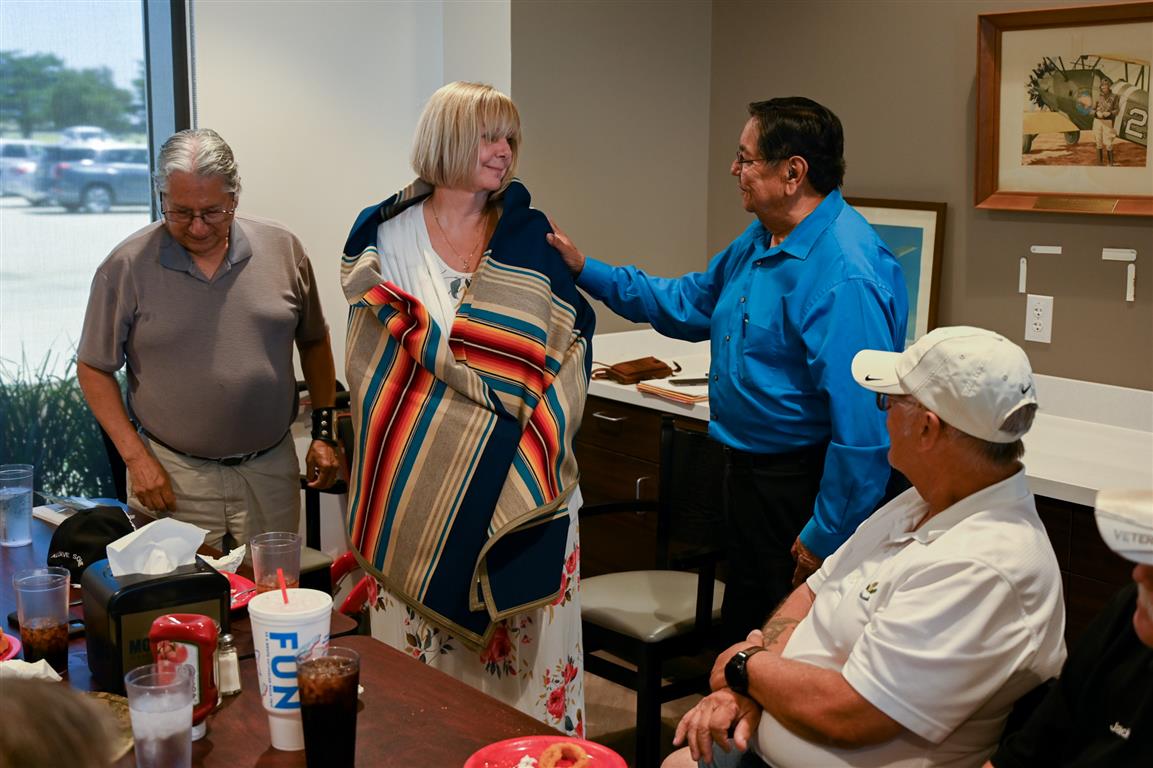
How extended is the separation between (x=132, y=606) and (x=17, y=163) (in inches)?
89.5

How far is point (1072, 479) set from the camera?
8.89 feet

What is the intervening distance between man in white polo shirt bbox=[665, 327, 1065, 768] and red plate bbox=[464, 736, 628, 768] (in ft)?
1.33

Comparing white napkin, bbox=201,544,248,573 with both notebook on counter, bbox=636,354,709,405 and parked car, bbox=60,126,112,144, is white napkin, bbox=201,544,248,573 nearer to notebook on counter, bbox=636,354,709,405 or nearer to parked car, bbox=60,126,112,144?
notebook on counter, bbox=636,354,709,405

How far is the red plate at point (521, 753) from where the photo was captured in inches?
60.6

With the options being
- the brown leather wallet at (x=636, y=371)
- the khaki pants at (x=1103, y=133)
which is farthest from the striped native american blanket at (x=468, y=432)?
the khaki pants at (x=1103, y=133)

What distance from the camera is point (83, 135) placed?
11.9ft

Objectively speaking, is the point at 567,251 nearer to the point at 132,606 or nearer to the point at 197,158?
the point at 197,158

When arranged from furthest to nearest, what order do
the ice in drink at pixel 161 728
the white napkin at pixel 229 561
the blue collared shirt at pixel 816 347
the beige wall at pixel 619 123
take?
the beige wall at pixel 619 123 → the blue collared shirt at pixel 816 347 → the white napkin at pixel 229 561 → the ice in drink at pixel 161 728

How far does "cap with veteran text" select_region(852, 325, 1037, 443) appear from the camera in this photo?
176 centimetres

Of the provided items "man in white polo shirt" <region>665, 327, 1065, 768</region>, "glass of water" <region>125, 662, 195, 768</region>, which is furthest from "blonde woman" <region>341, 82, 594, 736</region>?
"glass of water" <region>125, 662, 195, 768</region>

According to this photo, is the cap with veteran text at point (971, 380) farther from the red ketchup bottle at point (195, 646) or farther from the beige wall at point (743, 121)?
the beige wall at point (743, 121)

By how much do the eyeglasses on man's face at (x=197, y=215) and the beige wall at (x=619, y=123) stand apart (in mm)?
1405

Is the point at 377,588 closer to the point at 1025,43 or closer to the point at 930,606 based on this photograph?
the point at 930,606

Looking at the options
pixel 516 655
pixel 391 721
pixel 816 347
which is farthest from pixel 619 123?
pixel 391 721
